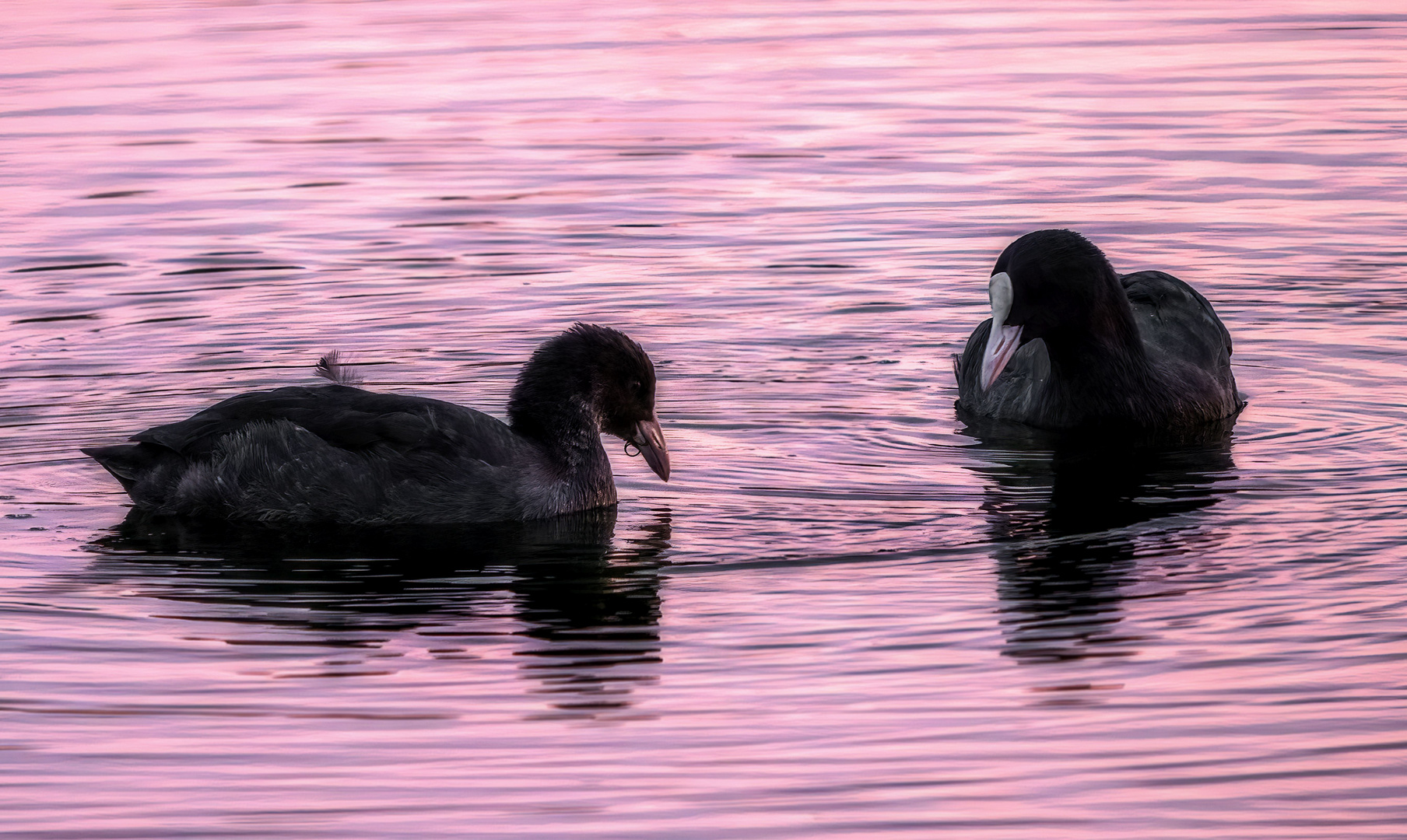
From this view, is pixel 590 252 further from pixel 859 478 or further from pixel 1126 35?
pixel 1126 35

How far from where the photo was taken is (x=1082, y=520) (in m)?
10.6

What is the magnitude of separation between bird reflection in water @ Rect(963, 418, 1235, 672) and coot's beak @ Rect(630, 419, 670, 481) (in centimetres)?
157

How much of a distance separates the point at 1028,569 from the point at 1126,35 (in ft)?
59.4

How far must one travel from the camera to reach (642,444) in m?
11.2

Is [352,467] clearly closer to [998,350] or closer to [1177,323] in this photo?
[998,350]

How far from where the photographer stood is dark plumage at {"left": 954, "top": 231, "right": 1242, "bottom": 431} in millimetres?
12695

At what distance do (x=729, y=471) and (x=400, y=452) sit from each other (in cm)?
174

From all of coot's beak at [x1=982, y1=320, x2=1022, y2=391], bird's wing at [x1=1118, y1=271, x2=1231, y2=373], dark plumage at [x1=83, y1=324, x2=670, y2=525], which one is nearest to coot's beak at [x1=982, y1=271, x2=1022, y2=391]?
coot's beak at [x1=982, y1=320, x2=1022, y2=391]

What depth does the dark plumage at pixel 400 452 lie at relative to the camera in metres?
10.6

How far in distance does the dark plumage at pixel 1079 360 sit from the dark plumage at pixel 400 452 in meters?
2.50

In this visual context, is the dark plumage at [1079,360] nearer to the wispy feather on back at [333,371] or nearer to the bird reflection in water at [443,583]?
the bird reflection in water at [443,583]

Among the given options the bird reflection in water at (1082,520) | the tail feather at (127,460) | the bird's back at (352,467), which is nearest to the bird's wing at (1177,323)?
the bird reflection in water at (1082,520)

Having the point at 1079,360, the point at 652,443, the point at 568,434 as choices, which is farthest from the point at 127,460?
the point at 1079,360

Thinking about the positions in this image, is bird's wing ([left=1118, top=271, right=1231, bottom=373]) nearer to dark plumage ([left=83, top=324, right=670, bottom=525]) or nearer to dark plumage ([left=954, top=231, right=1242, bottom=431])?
dark plumage ([left=954, top=231, right=1242, bottom=431])
